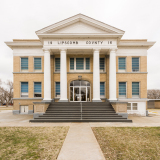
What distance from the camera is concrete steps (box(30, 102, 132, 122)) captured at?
12139 mm

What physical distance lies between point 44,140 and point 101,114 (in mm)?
7564

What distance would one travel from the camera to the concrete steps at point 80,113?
12.1 m

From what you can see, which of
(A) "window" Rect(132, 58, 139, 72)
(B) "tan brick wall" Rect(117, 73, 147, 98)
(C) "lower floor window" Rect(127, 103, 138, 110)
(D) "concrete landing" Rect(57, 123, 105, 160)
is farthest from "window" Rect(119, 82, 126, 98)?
(D) "concrete landing" Rect(57, 123, 105, 160)

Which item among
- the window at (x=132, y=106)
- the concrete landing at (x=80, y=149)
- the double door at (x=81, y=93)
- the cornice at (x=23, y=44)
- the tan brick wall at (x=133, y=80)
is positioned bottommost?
the window at (x=132, y=106)

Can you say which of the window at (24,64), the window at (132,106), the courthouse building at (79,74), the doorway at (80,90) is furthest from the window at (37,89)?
the window at (132,106)

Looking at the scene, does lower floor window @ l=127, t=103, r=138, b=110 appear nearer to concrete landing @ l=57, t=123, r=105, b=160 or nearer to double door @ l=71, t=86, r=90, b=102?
double door @ l=71, t=86, r=90, b=102

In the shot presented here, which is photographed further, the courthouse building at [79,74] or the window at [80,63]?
the window at [80,63]

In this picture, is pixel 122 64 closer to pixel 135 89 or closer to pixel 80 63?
pixel 135 89

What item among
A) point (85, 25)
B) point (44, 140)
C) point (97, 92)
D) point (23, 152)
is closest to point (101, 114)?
point (97, 92)

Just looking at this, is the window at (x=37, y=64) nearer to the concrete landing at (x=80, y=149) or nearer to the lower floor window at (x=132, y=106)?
the concrete landing at (x=80, y=149)

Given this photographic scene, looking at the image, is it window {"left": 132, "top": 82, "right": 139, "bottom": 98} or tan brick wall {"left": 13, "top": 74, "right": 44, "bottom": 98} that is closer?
tan brick wall {"left": 13, "top": 74, "right": 44, "bottom": 98}

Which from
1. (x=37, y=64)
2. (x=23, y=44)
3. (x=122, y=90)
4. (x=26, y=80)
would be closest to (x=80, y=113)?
(x=122, y=90)

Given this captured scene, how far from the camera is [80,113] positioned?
13359mm

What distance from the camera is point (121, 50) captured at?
1944 centimetres
